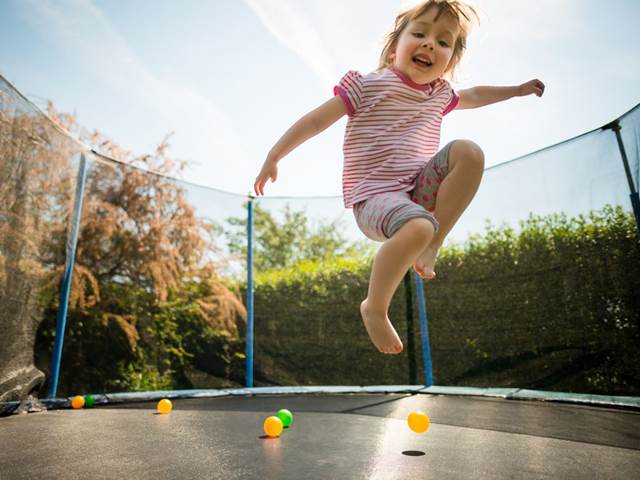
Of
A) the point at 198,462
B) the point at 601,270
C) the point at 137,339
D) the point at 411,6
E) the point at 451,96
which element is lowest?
the point at 198,462

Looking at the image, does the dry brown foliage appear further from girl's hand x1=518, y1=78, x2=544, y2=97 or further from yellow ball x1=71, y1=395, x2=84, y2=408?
girl's hand x1=518, y1=78, x2=544, y2=97

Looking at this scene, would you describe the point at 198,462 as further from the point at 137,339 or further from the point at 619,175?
the point at 619,175

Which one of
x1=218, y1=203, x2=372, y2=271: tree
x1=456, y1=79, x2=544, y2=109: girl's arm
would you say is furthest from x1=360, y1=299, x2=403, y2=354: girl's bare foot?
x1=218, y1=203, x2=372, y2=271: tree

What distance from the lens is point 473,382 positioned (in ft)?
11.3

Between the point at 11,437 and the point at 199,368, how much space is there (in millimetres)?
2002

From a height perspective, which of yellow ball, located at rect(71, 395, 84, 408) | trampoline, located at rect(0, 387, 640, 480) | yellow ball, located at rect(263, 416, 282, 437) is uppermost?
yellow ball, located at rect(71, 395, 84, 408)

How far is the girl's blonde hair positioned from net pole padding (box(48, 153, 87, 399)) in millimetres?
2619

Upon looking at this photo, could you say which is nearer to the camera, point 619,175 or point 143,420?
point 143,420

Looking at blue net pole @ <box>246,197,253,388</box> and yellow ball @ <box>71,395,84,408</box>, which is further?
blue net pole @ <box>246,197,253,388</box>

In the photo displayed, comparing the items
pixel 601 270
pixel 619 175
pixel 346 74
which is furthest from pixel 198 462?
pixel 619 175

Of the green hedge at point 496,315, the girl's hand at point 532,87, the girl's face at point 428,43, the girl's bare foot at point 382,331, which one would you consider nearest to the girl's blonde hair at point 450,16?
the girl's face at point 428,43

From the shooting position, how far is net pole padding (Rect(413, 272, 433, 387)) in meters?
3.70

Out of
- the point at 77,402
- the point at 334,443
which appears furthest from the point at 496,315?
the point at 77,402

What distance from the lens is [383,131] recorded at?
1445mm
